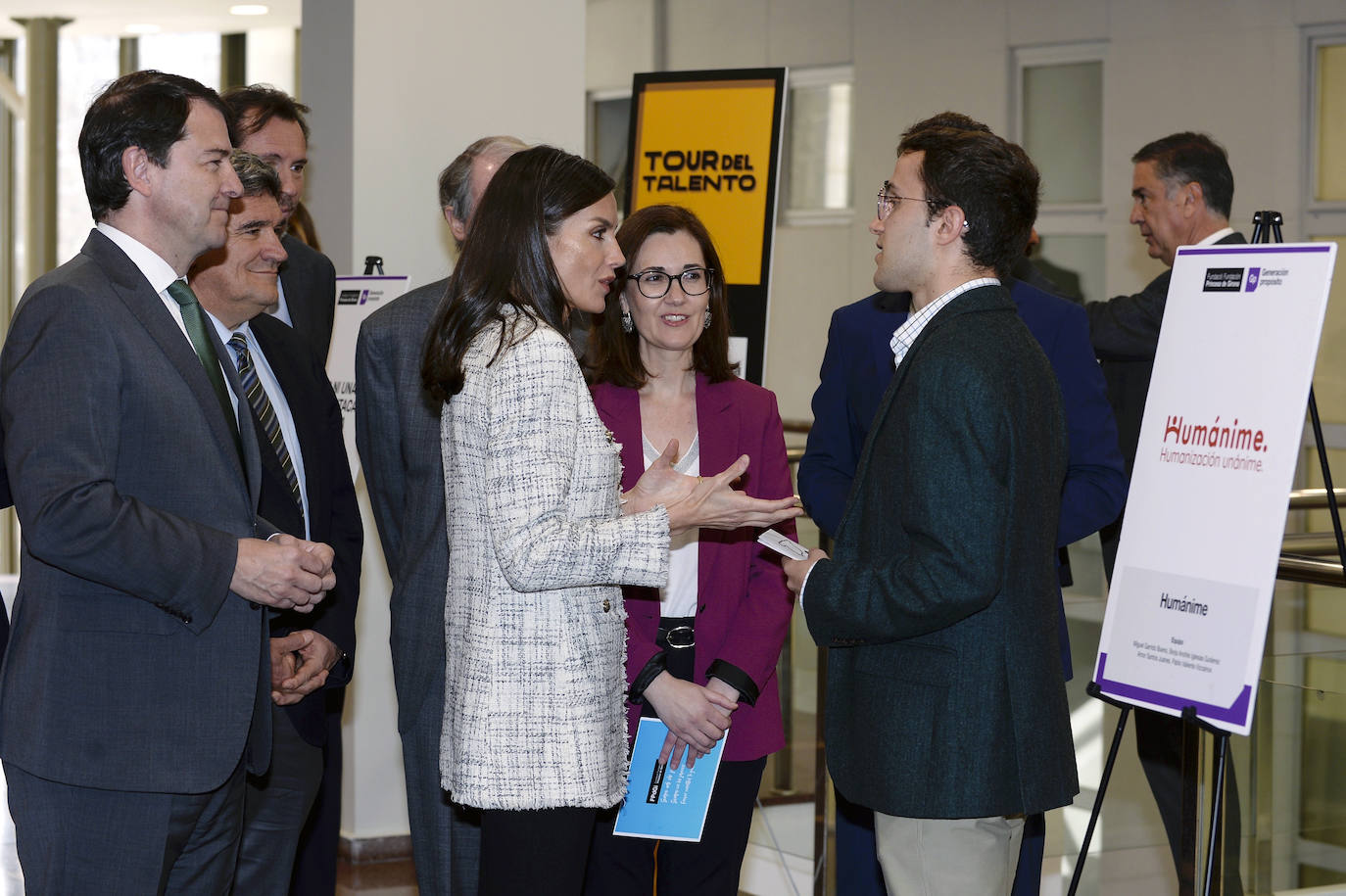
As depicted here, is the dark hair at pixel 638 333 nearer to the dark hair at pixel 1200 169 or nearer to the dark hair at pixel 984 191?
the dark hair at pixel 984 191

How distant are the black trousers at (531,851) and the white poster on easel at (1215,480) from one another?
43.5 inches

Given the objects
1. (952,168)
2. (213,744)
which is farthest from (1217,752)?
(213,744)

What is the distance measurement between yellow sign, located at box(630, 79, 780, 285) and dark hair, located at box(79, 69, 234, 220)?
2.00m

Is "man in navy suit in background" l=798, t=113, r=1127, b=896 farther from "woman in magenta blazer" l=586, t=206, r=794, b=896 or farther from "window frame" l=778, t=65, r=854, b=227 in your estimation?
"window frame" l=778, t=65, r=854, b=227

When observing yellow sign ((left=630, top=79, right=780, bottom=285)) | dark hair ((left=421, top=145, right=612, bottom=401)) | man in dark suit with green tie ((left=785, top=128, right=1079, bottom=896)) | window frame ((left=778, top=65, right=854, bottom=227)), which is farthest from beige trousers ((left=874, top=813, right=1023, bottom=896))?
window frame ((left=778, top=65, right=854, bottom=227))

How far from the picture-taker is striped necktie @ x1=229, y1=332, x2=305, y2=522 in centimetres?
273

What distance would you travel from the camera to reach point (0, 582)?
9234 mm

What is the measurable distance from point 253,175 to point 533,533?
3.98ft

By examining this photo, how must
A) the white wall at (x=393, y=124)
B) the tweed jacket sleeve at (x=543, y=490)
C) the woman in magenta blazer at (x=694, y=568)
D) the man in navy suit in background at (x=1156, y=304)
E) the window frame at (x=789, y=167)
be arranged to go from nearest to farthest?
the tweed jacket sleeve at (x=543, y=490)
the woman in magenta blazer at (x=694, y=568)
the man in navy suit in background at (x=1156, y=304)
the white wall at (x=393, y=124)
the window frame at (x=789, y=167)

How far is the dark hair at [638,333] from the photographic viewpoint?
298 cm

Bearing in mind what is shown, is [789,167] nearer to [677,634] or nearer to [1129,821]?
[1129,821]

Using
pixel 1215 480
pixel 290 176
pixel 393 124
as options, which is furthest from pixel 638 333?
pixel 393 124

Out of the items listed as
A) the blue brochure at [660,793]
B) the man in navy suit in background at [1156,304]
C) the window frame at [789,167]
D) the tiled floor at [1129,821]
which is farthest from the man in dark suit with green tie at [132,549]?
the window frame at [789,167]

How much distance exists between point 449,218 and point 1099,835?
277 cm
